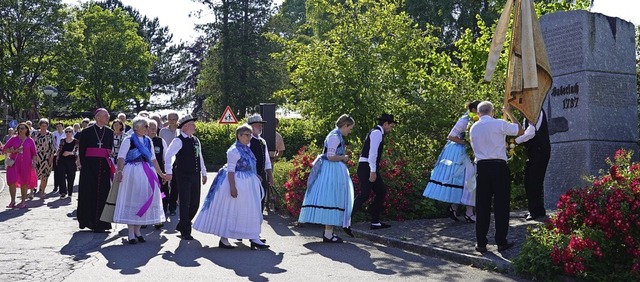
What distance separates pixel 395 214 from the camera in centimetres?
1361

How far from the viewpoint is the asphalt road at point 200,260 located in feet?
28.4

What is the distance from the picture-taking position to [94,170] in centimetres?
1318

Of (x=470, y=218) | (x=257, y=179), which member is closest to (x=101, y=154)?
(x=257, y=179)

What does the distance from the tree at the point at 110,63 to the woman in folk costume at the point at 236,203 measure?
190 ft

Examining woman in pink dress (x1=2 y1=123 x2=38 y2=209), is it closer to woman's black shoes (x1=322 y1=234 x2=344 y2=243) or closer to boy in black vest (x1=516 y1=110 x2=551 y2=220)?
woman's black shoes (x1=322 y1=234 x2=344 y2=243)

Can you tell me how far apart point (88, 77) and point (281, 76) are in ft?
56.2

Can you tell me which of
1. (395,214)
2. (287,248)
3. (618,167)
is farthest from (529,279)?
(395,214)

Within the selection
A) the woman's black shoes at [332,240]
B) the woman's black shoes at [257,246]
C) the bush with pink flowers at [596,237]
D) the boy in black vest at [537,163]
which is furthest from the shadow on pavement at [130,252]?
the boy in black vest at [537,163]

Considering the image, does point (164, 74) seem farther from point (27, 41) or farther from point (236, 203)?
point (236, 203)

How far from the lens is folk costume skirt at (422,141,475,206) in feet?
40.5

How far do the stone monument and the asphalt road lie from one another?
3801 millimetres

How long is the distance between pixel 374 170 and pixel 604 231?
464 cm

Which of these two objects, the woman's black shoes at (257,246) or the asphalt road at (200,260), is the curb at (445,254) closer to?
the asphalt road at (200,260)

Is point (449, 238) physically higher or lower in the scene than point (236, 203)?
lower
